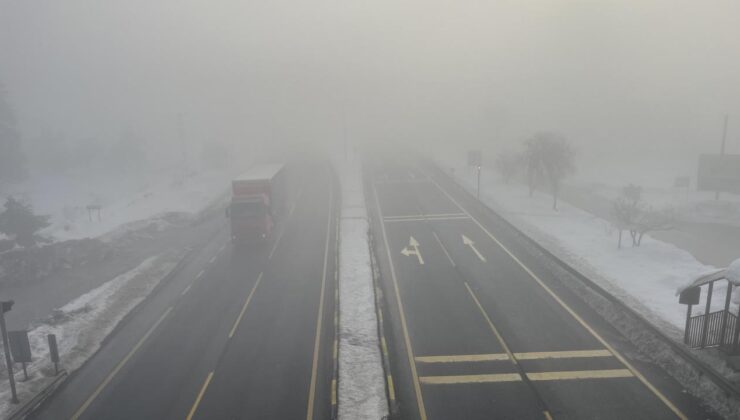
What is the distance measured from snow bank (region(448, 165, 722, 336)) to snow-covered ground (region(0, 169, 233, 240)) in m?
31.5

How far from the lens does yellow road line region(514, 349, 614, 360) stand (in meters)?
15.6

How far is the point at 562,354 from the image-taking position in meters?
15.7

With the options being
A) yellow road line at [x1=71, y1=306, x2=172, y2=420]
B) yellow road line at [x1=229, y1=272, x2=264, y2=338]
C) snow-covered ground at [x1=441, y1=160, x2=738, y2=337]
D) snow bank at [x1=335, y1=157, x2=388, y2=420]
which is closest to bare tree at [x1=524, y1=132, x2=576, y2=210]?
snow-covered ground at [x1=441, y1=160, x2=738, y2=337]

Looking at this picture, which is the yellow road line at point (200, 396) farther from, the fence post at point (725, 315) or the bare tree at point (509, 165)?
the bare tree at point (509, 165)

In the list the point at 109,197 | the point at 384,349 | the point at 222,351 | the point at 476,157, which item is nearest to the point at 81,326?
the point at 222,351

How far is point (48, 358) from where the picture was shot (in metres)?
16.7

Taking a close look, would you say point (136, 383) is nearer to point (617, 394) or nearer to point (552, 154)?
point (617, 394)

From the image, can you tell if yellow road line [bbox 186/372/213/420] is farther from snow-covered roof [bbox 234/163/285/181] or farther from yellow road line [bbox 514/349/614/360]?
snow-covered roof [bbox 234/163/285/181]

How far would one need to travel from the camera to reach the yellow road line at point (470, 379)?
47.0 ft

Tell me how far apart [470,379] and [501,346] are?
2557mm

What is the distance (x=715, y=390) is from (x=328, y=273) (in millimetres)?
17294

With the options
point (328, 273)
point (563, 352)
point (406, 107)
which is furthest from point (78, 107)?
point (563, 352)

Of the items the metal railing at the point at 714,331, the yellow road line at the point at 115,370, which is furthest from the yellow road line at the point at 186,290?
the metal railing at the point at 714,331

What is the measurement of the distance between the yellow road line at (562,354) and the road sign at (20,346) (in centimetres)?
1637
